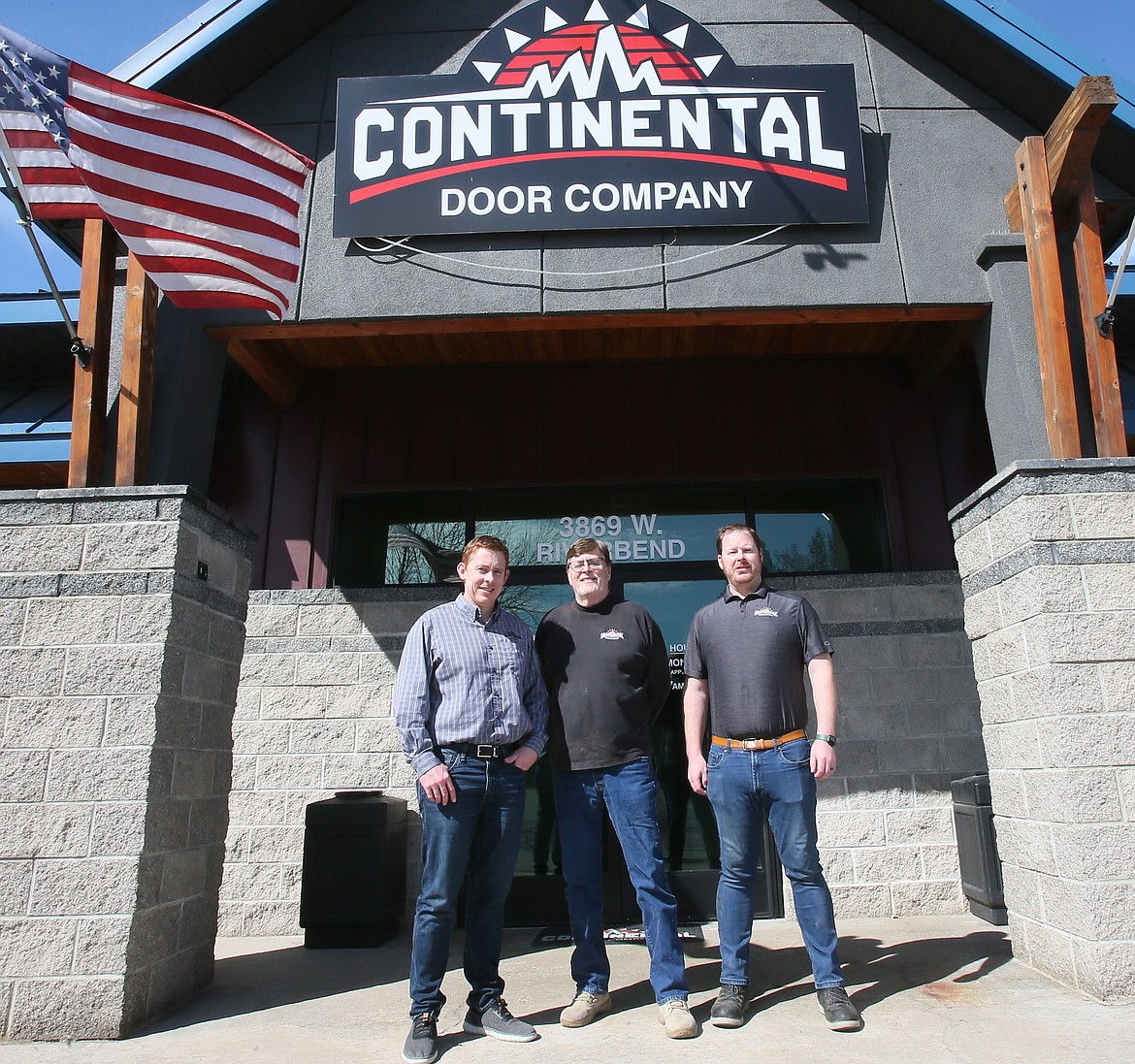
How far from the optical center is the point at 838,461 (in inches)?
267

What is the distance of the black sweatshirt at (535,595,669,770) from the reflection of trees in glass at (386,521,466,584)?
285 centimetres

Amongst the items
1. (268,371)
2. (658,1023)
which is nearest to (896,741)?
(658,1023)

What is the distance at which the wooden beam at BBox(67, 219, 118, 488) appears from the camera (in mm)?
4508

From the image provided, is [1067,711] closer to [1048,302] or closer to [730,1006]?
[730,1006]

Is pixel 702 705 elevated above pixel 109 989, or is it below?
above

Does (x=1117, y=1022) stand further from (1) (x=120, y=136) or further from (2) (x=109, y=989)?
(1) (x=120, y=136)

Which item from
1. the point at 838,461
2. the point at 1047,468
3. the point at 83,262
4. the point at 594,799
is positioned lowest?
the point at 594,799

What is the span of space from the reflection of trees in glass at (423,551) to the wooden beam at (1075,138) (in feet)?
14.0

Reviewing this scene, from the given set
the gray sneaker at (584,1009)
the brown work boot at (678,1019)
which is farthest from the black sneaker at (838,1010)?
the gray sneaker at (584,1009)

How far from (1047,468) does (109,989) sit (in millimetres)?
4765

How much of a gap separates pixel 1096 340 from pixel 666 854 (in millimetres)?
4084

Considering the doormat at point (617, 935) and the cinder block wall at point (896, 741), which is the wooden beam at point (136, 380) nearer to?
the doormat at point (617, 935)

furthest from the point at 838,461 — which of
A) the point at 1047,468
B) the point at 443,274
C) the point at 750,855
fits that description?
the point at 750,855

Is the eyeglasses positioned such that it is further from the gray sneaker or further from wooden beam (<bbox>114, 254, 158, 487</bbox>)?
wooden beam (<bbox>114, 254, 158, 487</bbox>)
